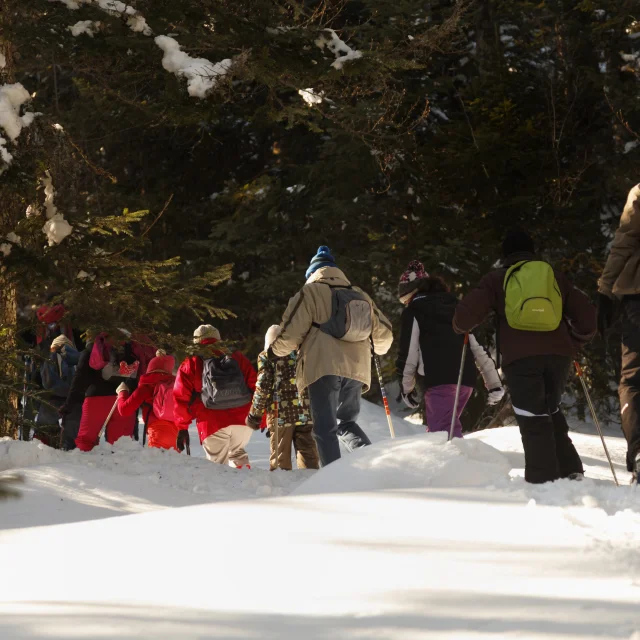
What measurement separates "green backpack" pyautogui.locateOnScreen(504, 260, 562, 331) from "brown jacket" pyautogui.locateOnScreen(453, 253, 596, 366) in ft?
0.27

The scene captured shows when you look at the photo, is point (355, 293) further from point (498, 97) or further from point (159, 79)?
point (498, 97)

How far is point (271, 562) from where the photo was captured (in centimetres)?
352

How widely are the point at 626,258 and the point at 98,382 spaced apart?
641 centimetres

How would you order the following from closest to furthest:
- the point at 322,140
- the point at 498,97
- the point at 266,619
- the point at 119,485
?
the point at 266,619, the point at 119,485, the point at 498,97, the point at 322,140

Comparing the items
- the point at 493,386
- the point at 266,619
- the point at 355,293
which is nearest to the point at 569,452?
the point at 493,386

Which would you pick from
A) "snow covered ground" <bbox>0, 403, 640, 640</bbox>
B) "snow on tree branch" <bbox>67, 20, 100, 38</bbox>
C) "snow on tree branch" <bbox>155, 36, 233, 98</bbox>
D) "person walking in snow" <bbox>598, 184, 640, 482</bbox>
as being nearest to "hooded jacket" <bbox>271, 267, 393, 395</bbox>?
"snow on tree branch" <bbox>155, 36, 233, 98</bbox>

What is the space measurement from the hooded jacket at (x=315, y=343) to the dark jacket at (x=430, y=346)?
→ 401 millimetres

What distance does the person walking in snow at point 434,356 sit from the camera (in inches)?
333

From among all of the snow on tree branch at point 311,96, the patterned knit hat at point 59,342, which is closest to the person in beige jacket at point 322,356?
the snow on tree branch at point 311,96

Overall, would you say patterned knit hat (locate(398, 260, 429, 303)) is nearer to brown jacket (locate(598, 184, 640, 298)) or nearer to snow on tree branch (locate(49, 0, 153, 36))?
brown jacket (locate(598, 184, 640, 298))

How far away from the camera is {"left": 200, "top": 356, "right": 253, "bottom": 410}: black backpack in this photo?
10156mm

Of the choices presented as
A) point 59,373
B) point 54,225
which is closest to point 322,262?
point 54,225

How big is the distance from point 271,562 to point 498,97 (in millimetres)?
15473

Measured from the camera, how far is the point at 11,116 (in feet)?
28.2
